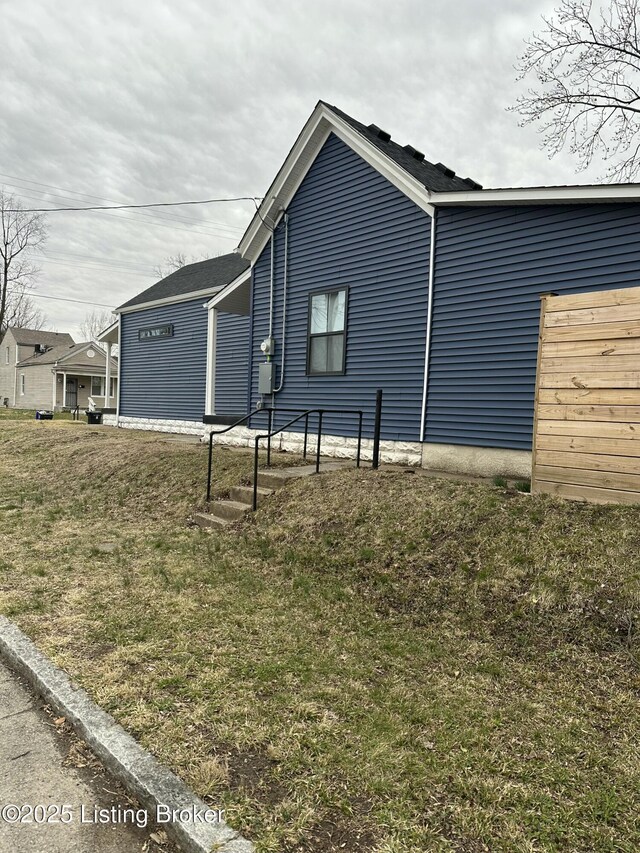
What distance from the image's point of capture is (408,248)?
7852 millimetres

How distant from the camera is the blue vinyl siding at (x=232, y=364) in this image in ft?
43.4

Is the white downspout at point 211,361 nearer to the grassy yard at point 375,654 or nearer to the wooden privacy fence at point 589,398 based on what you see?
the grassy yard at point 375,654

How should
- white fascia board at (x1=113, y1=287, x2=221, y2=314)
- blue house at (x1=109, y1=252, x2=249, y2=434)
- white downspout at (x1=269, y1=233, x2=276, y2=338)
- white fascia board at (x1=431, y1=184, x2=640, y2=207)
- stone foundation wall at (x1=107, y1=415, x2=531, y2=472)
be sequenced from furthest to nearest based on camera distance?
white fascia board at (x1=113, y1=287, x2=221, y2=314), blue house at (x1=109, y1=252, x2=249, y2=434), white downspout at (x1=269, y1=233, x2=276, y2=338), stone foundation wall at (x1=107, y1=415, x2=531, y2=472), white fascia board at (x1=431, y1=184, x2=640, y2=207)

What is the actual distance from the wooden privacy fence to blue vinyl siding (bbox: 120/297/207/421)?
11.1 metres

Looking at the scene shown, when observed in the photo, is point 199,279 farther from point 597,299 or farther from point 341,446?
point 597,299

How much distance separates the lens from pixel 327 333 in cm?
899

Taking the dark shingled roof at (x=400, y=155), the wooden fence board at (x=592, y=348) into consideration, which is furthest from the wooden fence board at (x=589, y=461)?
the dark shingled roof at (x=400, y=155)

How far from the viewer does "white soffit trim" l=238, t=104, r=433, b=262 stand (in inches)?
301

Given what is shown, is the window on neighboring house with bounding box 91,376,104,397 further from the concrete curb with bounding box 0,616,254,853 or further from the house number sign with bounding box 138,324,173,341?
the concrete curb with bounding box 0,616,254,853

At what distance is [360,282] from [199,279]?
9.45 m

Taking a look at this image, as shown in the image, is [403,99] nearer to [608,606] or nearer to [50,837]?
[608,606]

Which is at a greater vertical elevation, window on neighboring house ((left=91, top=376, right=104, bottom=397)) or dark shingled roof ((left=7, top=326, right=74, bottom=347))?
dark shingled roof ((left=7, top=326, right=74, bottom=347))

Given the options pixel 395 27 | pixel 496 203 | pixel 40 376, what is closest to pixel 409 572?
pixel 496 203

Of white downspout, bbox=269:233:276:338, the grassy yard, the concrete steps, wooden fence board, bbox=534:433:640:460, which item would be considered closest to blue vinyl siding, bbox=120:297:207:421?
white downspout, bbox=269:233:276:338
